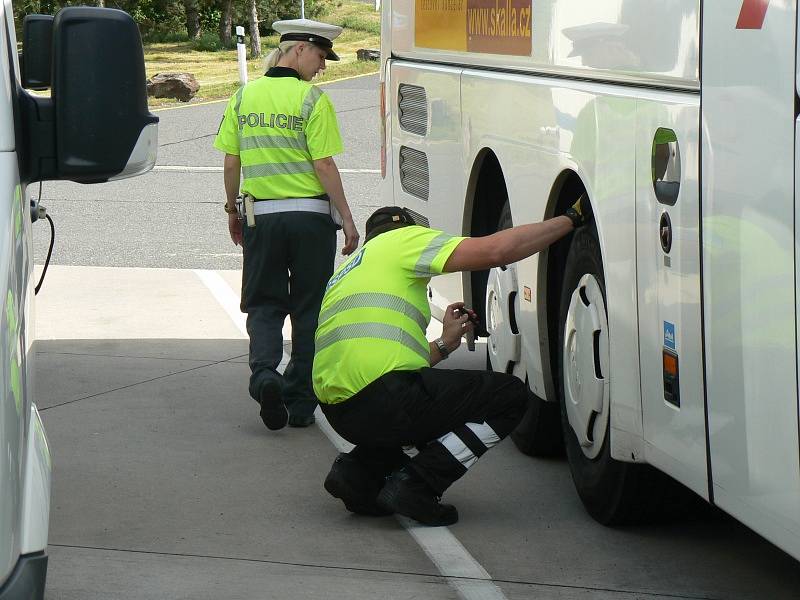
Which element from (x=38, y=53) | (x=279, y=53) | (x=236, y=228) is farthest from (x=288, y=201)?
(x=38, y=53)

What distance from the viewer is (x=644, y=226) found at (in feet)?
13.6

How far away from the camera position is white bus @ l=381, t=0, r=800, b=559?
3.37 metres

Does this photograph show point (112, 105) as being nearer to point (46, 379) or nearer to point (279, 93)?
point (279, 93)

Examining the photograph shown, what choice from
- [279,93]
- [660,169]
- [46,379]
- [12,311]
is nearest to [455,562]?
[660,169]

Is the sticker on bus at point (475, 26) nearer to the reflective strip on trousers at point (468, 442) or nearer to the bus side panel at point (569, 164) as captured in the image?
the bus side panel at point (569, 164)

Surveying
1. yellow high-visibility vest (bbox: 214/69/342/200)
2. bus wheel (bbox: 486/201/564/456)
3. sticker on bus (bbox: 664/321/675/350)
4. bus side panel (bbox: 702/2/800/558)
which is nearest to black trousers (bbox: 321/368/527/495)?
bus wheel (bbox: 486/201/564/456)

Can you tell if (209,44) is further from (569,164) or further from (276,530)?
(569,164)

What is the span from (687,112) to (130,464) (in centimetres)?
310

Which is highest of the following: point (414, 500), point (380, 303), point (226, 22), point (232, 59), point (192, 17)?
point (192, 17)

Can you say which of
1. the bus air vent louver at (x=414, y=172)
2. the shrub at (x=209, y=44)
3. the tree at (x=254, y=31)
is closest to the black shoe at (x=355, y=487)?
the bus air vent louver at (x=414, y=172)

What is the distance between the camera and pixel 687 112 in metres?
3.79

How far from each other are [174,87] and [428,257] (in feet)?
80.6

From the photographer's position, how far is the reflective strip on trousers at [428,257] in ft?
16.7

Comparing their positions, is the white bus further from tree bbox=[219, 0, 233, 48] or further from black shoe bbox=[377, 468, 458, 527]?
tree bbox=[219, 0, 233, 48]
